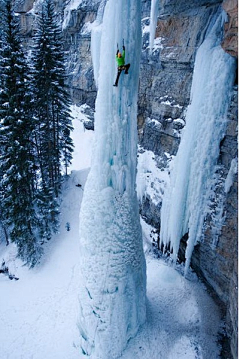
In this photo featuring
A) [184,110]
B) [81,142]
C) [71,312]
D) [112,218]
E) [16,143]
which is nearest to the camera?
[112,218]

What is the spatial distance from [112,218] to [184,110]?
7.69 metres

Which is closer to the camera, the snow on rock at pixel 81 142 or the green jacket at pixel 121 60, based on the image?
the green jacket at pixel 121 60

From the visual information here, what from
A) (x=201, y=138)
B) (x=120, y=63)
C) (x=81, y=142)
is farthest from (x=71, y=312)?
(x=81, y=142)

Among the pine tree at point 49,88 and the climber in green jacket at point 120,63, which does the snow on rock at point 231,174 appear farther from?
the pine tree at point 49,88

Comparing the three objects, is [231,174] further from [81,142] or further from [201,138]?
[81,142]

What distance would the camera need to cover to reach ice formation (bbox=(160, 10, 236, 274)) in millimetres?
8828

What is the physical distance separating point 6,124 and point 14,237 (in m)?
5.99

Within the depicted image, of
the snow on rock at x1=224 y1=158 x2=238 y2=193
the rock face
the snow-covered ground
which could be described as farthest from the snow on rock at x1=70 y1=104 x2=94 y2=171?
the snow on rock at x1=224 y1=158 x2=238 y2=193

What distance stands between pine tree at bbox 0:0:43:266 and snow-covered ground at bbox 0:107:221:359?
133 centimetres

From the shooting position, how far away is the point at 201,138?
968 cm

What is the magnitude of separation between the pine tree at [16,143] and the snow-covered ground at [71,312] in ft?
4.36

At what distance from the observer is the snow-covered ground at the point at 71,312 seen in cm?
863

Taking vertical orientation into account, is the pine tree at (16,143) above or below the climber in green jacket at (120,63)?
below

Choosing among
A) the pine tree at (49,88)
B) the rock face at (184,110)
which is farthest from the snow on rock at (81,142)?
the rock face at (184,110)
